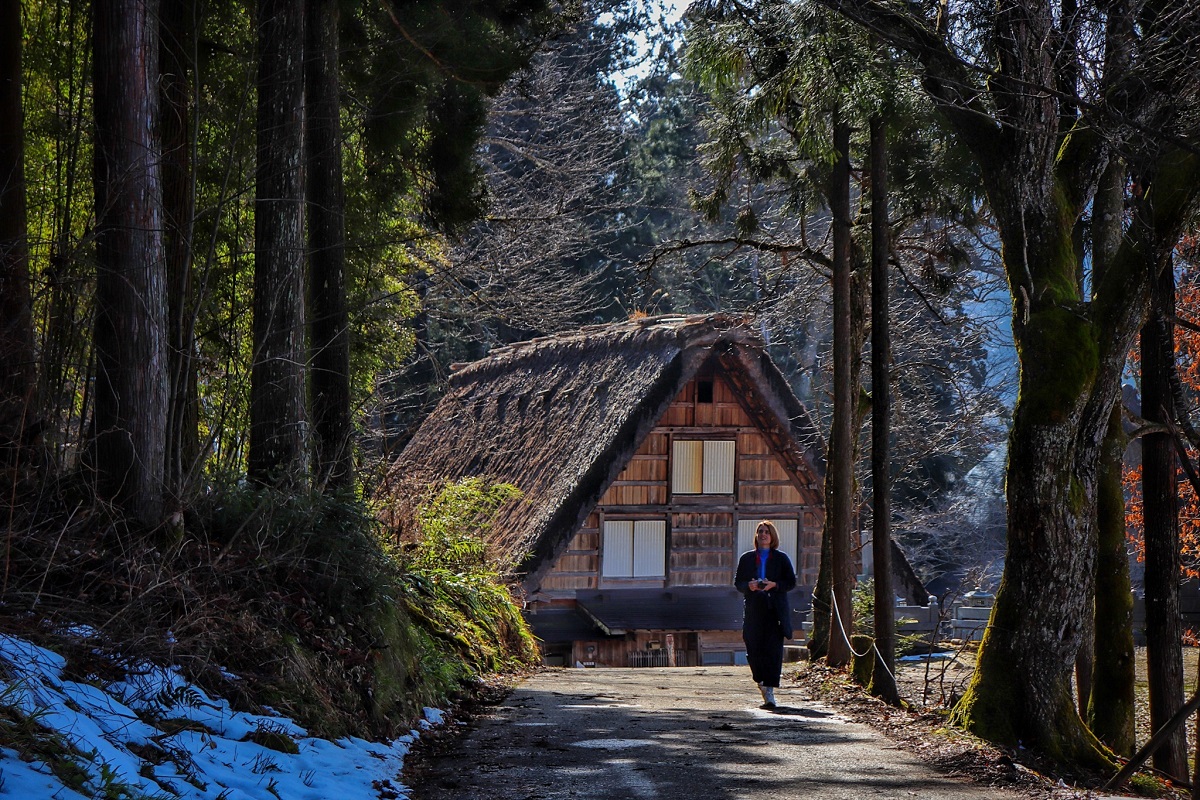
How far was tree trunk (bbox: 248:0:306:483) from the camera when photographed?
9.93 m

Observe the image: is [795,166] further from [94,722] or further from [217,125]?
[94,722]

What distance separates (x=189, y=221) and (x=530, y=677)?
29.4 ft

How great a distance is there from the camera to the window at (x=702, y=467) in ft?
78.5

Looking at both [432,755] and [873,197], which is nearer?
[432,755]

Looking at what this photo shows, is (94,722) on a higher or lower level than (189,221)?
lower

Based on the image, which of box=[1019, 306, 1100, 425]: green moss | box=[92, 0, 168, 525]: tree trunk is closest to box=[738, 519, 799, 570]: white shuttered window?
box=[1019, 306, 1100, 425]: green moss

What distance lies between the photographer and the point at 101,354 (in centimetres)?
738

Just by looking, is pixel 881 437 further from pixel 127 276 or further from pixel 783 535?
pixel 783 535

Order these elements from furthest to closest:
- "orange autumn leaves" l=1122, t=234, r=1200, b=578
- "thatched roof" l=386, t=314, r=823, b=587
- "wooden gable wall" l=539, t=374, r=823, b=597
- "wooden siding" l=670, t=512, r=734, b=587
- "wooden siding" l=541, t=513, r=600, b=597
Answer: "wooden siding" l=670, t=512, r=734, b=587
"wooden gable wall" l=539, t=374, r=823, b=597
"wooden siding" l=541, t=513, r=600, b=597
"thatched roof" l=386, t=314, r=823, b=587
"orange autumn leaves" l=1122, t=234, r=1200, b=578

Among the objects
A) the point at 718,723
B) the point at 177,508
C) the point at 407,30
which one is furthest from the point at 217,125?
the point at 718,723

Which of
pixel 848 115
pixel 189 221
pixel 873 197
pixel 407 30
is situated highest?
pixel 407 30

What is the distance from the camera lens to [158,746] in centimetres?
537

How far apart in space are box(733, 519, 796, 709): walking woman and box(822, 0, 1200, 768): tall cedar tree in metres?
2.44

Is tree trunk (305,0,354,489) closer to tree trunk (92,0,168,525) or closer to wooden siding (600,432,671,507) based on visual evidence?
tree trunk (92,0,168,525)
